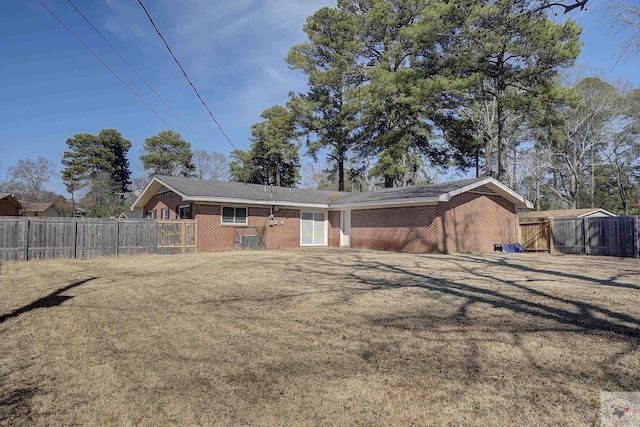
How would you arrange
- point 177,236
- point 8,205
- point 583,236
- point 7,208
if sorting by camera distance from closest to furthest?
point 177,236, point 583,236, point 7,208, point 8,205

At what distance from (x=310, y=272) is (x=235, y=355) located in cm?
577

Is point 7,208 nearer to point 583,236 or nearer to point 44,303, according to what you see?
point 44,303

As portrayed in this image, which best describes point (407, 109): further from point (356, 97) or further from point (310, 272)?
point (310, 272)

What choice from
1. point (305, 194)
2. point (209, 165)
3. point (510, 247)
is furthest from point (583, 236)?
point (209, 165)

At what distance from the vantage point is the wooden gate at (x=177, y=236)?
1584 centimetres

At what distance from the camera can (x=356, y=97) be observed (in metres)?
26.9

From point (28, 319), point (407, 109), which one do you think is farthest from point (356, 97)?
point (28, 319)

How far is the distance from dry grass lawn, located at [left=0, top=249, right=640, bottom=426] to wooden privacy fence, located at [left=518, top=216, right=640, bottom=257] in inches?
375

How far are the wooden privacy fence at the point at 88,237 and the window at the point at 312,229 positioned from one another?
6.08m

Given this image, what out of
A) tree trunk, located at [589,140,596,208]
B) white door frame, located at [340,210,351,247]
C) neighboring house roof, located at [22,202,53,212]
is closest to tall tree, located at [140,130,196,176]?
neighboring house roof, located at [22,202,53,212]

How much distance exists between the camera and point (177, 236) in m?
16.1

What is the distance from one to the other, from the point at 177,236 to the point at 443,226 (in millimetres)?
11509

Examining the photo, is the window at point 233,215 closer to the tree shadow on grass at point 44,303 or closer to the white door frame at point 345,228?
the white door frame at point 345,228

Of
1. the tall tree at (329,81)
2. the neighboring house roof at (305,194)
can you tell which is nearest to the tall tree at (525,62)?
the neighboring house roof at (305,194)
